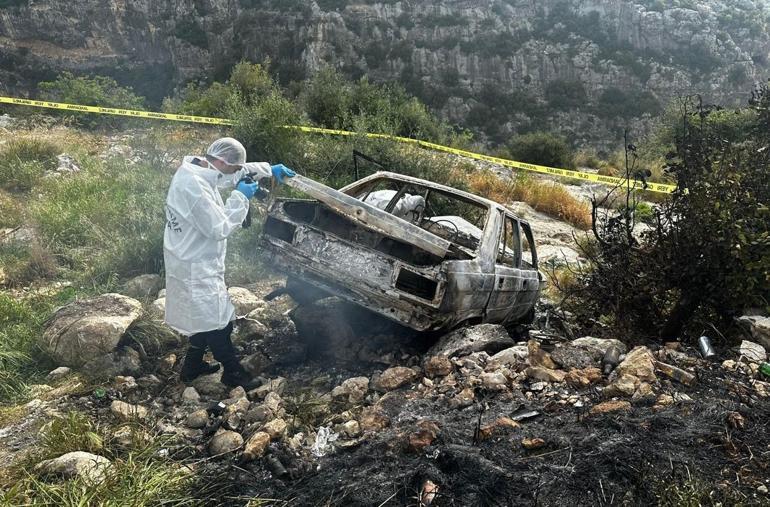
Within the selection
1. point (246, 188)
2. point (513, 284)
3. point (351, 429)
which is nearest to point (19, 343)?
point (246, 188)

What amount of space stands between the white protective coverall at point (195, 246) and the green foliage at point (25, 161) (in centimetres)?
603

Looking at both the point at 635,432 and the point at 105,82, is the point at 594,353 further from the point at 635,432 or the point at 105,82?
the point at 105,82

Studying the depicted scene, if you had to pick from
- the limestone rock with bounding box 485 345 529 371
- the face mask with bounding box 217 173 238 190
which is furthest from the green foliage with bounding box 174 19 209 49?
the limestone rock with bounding box 485 345 529 371

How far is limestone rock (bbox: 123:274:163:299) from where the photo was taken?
5039mm

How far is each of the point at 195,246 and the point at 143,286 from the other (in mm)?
2066

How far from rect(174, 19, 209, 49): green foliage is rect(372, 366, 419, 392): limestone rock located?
200ft

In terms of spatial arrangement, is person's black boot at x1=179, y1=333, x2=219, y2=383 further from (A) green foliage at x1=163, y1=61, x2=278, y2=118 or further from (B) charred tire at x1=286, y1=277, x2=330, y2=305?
(A) green foliage at x1=163, y1=61, x2=278, y2=118

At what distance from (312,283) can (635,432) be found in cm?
232

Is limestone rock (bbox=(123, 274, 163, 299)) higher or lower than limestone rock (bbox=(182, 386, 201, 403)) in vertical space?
lower

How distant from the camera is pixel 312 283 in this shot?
3920 millimetres

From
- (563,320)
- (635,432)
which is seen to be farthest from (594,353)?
(563,320)

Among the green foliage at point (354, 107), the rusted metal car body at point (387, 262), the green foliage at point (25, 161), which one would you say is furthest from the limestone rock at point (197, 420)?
the green foliage at point (354, 107)

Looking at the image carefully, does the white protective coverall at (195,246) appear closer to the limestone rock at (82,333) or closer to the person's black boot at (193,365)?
the person's black boot at (193,365)

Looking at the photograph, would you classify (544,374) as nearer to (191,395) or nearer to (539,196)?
(191,395)
